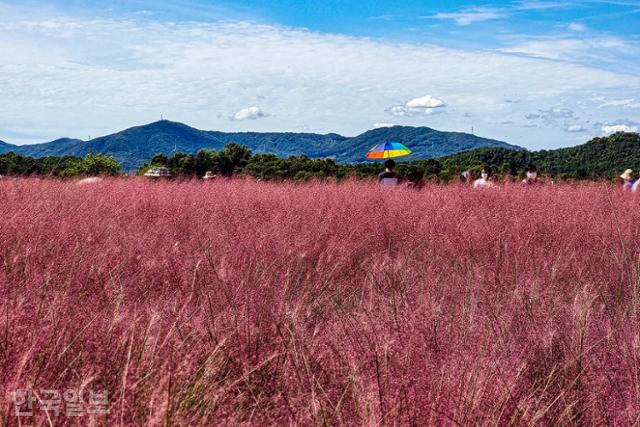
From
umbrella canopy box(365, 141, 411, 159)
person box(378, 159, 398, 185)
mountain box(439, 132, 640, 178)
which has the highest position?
mountain box(439, 132, 640, 178)

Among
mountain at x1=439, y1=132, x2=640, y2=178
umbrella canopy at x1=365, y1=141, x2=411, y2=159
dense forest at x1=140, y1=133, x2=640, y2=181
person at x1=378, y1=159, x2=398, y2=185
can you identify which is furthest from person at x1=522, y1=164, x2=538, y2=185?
mountain at x1=439, y1=132, x2=640, y2=178

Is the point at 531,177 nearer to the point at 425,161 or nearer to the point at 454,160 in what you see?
the point at 425,161

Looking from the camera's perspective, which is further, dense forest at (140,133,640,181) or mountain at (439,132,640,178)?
mountain at (439,132,640,178)

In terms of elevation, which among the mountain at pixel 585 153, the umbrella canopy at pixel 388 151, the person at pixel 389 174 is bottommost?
the person at pixel 389 174

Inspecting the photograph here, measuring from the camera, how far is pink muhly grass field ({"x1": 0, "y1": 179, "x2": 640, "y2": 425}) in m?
1.78

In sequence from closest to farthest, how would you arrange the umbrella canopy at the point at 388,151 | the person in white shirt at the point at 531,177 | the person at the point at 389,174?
the person in white shirt at the point at 531,177 < the person at the point at 389,174 < the umbrella canopy at the point at 388,151

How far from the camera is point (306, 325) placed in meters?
2.45

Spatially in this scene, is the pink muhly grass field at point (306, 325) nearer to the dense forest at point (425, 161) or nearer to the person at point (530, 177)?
the person at point (530, 177)

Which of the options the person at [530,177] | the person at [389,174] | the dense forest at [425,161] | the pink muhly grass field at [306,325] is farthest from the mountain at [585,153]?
the pink muhly grass field at [306,325]

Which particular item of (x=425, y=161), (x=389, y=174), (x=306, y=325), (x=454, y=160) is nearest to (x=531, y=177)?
(x=389, y=174)

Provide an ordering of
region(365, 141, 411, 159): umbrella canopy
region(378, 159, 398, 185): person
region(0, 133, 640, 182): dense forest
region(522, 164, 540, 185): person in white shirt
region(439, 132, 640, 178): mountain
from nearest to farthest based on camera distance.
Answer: region(522, 164, 540, 185): person in white shirt → region(378, 159, 398, 185): person → region(365, 141, 411, 159): umbrella canopy → region(0, 133, 640, 182): dense forest → region(439, 132, 640, 178): mountain

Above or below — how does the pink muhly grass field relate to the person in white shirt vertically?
below

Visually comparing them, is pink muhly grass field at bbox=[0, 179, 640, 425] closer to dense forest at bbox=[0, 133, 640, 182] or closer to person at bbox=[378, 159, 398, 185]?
person at bbox=[378, 159, 398, 185]

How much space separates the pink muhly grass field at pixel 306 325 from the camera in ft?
5.85
